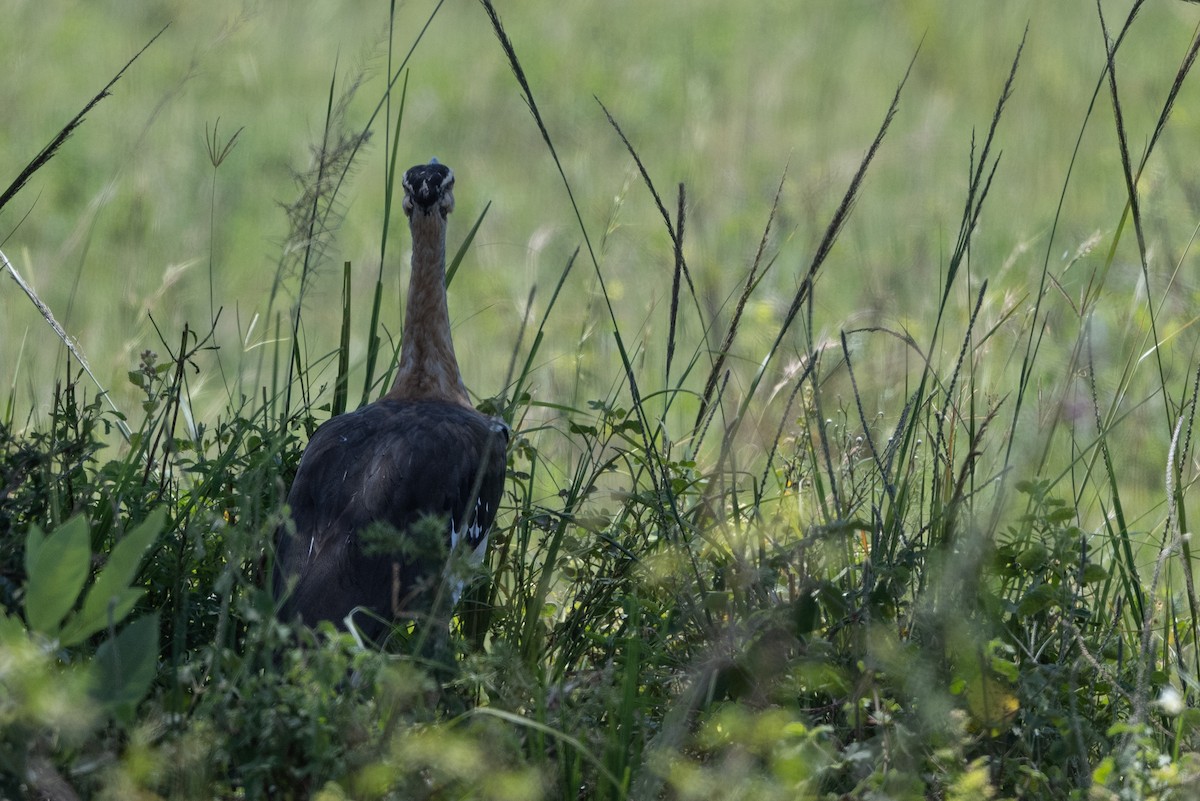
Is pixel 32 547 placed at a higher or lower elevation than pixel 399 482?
lower

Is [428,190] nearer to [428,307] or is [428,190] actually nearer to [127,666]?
[428,307]

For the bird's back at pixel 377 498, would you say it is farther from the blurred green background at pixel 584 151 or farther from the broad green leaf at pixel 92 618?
the blurred green background at pixel 584 151

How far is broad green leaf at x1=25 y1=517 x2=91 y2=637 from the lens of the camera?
6.54 feet

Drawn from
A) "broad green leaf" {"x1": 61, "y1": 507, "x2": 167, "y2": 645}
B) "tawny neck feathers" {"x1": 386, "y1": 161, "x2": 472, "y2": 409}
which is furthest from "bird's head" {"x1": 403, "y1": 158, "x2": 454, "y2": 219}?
"broad green leaf" {"x1": 61, "y1": 507, "x2": 167, "y2": 645}

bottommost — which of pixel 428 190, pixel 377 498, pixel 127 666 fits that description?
pixel 127 666

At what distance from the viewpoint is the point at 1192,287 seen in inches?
218

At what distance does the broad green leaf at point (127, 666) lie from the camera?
201 centimetres

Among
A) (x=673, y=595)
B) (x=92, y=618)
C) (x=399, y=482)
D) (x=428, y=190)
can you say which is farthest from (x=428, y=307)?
(x=92, y=618)

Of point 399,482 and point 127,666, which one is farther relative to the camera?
point 399,482

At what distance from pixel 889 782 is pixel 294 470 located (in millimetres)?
1811

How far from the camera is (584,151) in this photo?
8805 millimetres

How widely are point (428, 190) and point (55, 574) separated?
245 centimetres

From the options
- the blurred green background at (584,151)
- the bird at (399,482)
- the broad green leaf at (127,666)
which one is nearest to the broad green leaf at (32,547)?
the broad green leaf at (127,666)

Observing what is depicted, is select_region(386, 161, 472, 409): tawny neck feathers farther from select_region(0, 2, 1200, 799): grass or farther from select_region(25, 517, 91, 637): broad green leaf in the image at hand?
select_region(25, 517, 91, 637): broad green leaf
